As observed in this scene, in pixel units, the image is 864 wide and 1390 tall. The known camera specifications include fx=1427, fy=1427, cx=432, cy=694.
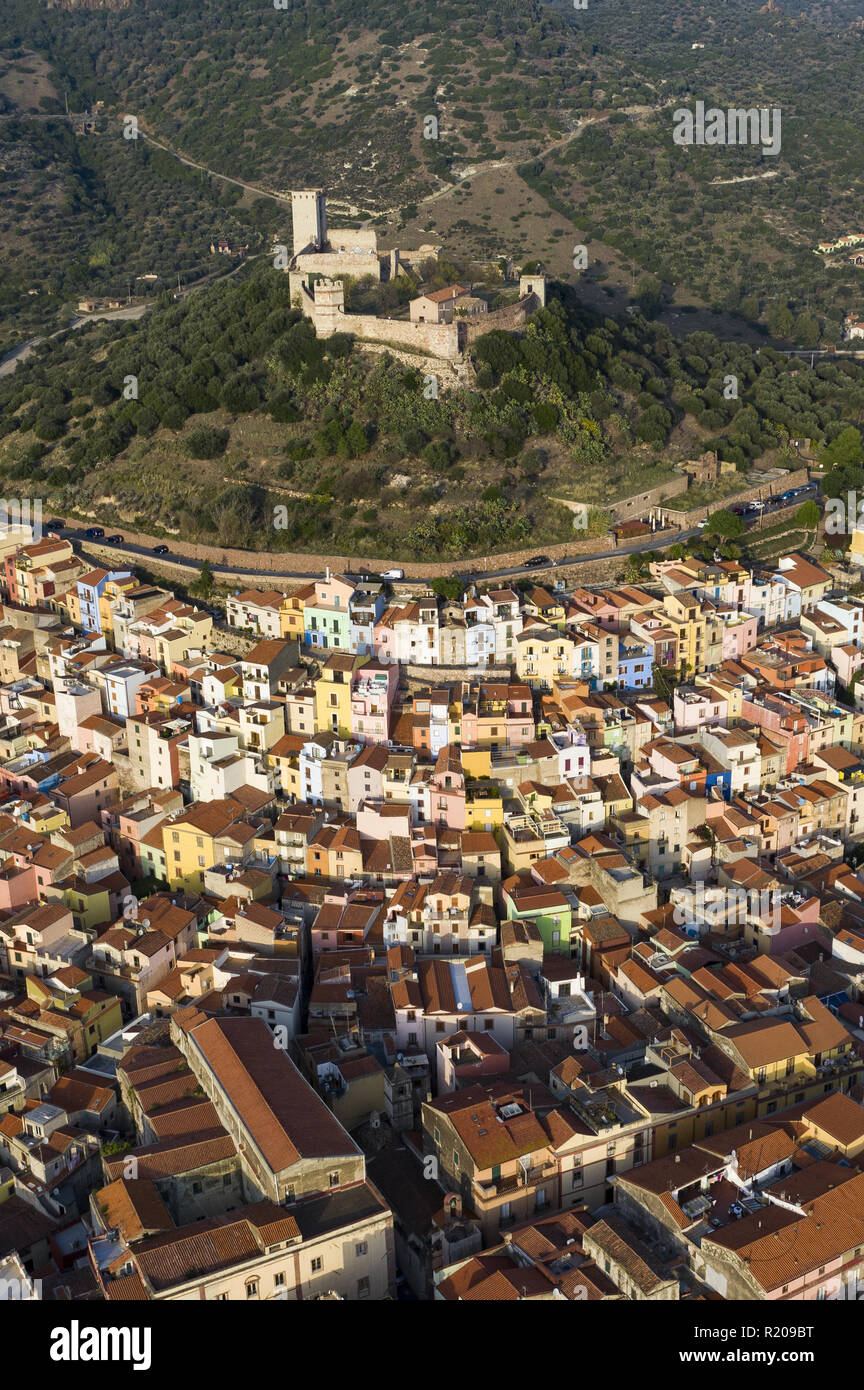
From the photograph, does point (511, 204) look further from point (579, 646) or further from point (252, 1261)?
point (252, 1261)

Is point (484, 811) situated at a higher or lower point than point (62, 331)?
lower

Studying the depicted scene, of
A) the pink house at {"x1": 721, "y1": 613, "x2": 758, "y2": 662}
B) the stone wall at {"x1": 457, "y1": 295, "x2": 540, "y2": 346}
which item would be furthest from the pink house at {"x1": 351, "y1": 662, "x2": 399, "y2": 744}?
the stone wall at {"x1": 457, "y1": 295, "x2": 540, "y2": 346}

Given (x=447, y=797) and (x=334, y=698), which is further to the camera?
(x=334, y=698)

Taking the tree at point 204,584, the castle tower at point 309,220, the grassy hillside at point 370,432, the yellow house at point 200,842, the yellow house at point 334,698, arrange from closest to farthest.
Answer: the yellow house at point 200,842 < the yellow house at point 334,698 < the tree at point 204,584 < the grassy hillside at point 370,432 < the castle tower at point 309,220

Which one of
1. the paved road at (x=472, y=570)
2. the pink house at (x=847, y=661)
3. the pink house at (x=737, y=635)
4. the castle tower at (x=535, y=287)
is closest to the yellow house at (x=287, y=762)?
the paved road at (x=472, y=570)

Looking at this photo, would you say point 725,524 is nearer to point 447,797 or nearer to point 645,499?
point 645,499

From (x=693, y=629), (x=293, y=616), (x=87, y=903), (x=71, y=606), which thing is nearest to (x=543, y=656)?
(x=693, y=629)

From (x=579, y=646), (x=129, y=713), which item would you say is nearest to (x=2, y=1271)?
(x=129, y=713)

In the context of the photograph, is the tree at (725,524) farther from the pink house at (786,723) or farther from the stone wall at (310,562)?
the pink house at (786,723)
